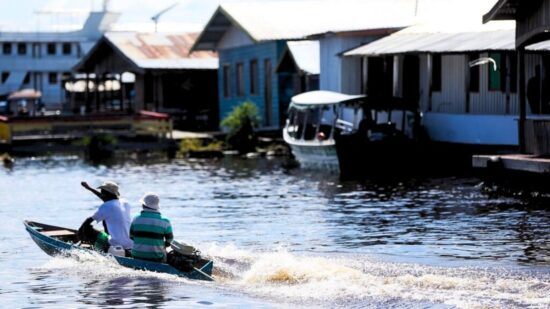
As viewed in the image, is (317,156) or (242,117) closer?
(317,156)

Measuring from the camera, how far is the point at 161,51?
205ft

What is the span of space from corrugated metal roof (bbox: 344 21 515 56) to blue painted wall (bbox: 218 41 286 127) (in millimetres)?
10029

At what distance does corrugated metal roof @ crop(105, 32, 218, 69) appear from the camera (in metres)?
61.1

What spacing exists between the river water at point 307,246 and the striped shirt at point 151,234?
0.29 metres

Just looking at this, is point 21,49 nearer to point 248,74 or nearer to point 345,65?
point 248,74

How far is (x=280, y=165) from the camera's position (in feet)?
137

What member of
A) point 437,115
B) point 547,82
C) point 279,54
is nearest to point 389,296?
point 547,82

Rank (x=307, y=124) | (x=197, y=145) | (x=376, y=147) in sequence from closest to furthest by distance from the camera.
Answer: (x=376, y=147) → (x=307, y=124) → (x=197, y=145)

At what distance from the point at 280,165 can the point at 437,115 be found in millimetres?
5214

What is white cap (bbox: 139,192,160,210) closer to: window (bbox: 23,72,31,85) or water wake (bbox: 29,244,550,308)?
water wake (bbox: 29,244,550,308)

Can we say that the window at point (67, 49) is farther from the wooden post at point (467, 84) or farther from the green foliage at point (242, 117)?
the wooden post at point (467, 84)

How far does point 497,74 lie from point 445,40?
65.6 inches

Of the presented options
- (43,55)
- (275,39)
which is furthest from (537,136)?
(43,55)

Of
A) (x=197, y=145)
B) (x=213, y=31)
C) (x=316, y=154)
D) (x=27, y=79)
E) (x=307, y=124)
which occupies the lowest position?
(x=197, y=145)
